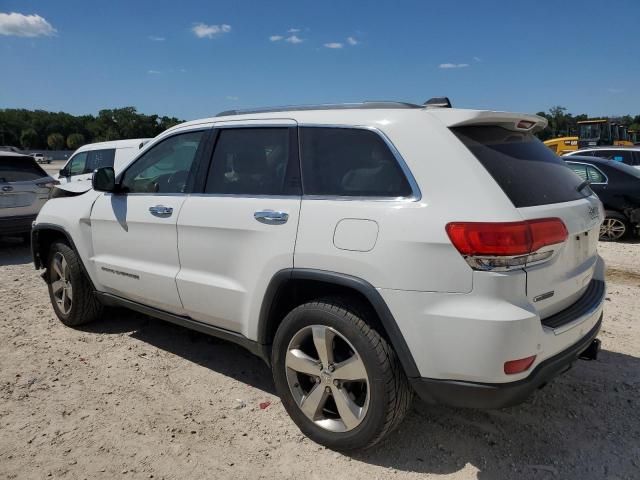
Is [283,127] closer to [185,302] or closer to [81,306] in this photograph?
[185,302]

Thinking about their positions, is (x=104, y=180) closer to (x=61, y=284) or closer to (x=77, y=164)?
(x=61, y=284)

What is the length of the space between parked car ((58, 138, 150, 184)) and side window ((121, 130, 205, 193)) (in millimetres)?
5899

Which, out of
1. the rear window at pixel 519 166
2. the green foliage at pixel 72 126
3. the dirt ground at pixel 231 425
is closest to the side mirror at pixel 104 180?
the dirt ground at pixel 231 425

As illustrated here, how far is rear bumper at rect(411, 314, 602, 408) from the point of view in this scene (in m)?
2.35

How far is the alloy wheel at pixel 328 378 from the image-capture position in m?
2.70

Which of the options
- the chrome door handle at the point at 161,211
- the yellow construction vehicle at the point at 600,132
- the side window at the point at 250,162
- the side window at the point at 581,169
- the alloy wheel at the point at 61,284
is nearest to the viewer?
the side window at the point at 250,162

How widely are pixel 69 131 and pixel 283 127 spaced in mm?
130671

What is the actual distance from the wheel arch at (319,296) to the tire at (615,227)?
7.80m

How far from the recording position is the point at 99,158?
10398mm

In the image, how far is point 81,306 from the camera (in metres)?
4.64

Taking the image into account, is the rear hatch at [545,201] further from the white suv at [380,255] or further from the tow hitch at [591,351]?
the tow hitch at [591,351]

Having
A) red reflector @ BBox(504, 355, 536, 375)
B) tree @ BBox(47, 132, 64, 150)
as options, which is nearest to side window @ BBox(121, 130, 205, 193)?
red reflector @ BBox(504, 355, 536, 375)

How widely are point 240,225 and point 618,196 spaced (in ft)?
26.5

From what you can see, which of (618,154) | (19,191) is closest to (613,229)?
(618,154)
